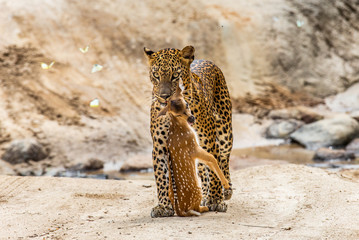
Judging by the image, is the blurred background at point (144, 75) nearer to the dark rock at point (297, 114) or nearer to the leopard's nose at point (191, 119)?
the dark rock at point (297, 114)

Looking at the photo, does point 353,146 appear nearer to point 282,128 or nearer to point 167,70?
point 282,128

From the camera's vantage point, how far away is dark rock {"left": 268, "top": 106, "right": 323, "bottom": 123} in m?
18.8

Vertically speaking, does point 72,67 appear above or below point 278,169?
above

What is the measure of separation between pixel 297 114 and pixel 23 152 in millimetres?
9155

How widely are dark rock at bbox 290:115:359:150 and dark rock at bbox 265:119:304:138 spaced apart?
0.42 metres

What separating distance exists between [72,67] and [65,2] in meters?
3.11

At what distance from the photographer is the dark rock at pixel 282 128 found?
18.0m

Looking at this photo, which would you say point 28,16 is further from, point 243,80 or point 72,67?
point 243,80

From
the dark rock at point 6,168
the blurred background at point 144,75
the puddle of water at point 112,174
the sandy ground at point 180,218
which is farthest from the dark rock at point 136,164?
the sandy ground at point 180,218

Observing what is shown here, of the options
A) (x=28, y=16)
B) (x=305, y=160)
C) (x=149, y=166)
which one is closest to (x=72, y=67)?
(x=28, y=16)

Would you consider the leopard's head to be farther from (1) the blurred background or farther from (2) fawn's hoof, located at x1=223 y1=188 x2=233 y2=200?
(1) the blurred background

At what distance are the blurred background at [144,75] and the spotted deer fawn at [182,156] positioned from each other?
277 inches

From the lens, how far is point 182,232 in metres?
6.14

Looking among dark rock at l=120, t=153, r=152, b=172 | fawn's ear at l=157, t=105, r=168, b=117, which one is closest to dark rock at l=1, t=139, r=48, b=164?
dark rock at l=120, t=153, r=152, b=172
